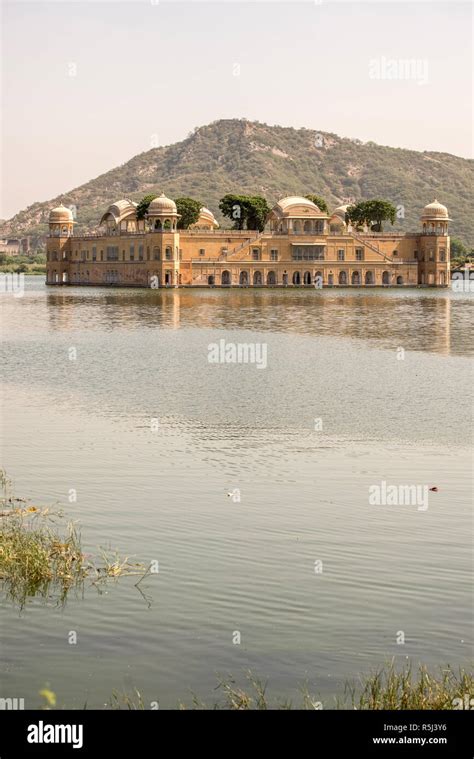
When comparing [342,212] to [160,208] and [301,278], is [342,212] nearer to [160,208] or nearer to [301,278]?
[301,278]

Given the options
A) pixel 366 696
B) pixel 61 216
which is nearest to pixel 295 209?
pixel 61 216

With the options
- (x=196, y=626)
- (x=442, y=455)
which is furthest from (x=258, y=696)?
(x=442, y=455)

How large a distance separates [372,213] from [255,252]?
21212 millimetres

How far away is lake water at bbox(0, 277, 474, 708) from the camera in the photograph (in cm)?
927

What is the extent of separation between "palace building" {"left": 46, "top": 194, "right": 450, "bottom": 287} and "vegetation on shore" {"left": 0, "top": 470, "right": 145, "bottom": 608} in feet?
319

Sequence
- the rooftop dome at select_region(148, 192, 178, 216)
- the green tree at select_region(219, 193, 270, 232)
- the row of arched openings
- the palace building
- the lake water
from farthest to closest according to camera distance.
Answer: the green tree at select_region(219, 193, 270, 232) → the row of arched openings → the palace building → the rooftop dome at select_region(148, 192, 178, 216) → the lake water

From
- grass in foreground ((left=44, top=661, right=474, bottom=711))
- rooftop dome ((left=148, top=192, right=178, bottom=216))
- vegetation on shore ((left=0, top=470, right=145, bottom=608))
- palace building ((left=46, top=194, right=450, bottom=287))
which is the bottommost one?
grass in foreground ((left=44, top=661, right=474, bottom=711))

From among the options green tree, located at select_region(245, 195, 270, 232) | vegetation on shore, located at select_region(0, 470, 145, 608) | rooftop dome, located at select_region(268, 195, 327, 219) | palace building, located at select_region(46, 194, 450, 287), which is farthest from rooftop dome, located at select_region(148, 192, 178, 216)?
vegetation on shore, located at select_region(0, 470, 145, 608)

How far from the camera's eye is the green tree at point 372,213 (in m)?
128

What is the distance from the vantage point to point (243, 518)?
13711 millimetres

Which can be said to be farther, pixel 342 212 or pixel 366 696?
pixel 342 212

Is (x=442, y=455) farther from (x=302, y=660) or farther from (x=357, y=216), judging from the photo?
(x=357, y=216)

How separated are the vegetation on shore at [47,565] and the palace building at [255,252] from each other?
319ft

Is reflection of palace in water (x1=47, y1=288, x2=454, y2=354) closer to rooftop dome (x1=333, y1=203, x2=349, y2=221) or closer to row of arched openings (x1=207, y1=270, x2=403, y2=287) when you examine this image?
row of arched openings (x1=207, y1=270, x2=403, y2=287)
